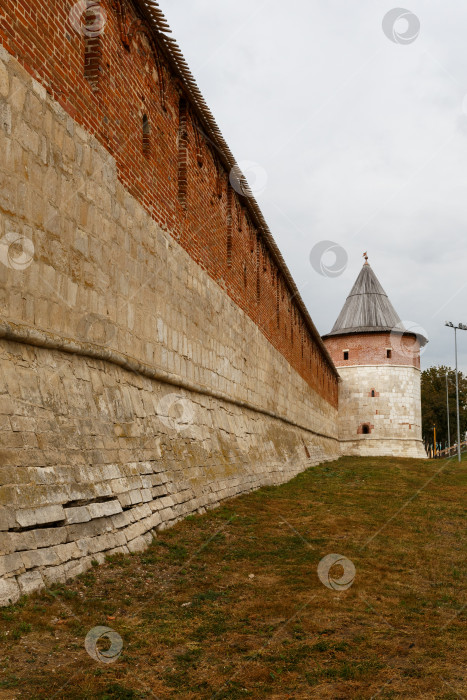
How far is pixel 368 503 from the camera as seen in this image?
11.0 m

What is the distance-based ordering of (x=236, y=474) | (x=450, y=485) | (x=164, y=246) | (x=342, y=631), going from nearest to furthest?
(x=342, y=631) < (x=164, y=246) < (x=236, y=474) < (x=450, y=485)

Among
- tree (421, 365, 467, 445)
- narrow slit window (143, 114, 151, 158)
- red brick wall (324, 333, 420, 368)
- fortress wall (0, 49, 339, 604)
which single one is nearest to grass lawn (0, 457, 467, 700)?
fortress wall (0, 49, 339, 604)

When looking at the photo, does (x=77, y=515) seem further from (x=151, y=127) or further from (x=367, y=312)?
(x=367, y=312)

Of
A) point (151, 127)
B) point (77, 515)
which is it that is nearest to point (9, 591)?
point (77, 515)

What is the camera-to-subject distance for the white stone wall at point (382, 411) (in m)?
37.1

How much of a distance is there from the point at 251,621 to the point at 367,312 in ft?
119

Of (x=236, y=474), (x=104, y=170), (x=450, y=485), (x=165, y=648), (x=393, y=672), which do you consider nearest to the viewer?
(x=393, y=672)

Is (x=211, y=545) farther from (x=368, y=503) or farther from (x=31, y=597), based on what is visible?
(x=368, y=503)

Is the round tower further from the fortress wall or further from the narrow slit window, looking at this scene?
the narrow slit window

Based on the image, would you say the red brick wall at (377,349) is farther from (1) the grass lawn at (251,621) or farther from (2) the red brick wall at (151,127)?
(1) the grass lawn at (251,621)

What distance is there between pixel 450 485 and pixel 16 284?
1329 cm

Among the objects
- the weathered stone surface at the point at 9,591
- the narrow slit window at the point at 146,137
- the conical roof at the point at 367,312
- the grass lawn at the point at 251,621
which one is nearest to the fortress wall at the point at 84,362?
the weathered stone surface at the point at 9,591

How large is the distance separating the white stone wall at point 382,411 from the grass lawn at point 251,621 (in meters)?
30.1

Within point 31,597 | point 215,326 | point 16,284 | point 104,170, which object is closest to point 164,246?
point 104,170
